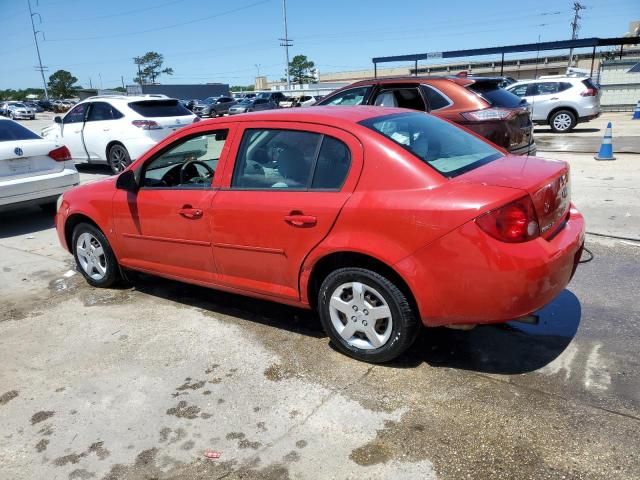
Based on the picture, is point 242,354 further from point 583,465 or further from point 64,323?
point 583,465

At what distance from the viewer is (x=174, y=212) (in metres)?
4.08

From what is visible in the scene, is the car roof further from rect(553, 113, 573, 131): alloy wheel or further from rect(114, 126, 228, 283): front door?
rect(553, 113, 573, 131): alloy wheel

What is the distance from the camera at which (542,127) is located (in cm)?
1872

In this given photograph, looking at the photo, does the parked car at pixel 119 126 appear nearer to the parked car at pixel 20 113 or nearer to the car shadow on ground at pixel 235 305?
the car shadow on ground at pixel 235 305

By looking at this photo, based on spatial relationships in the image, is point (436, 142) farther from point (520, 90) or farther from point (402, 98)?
point (520, 90)

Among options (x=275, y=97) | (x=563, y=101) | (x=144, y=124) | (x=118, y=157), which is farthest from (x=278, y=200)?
(x=275, y=97)

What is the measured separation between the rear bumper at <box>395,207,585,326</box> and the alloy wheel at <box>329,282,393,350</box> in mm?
284

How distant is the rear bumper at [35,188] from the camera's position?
7125mm

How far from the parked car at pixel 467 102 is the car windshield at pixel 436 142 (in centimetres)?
339

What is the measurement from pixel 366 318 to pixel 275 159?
1.27 metres

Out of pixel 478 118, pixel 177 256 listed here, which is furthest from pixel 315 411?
pixel 478 118

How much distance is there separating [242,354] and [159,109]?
8733mm

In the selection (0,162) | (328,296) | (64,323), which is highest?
(0,162)

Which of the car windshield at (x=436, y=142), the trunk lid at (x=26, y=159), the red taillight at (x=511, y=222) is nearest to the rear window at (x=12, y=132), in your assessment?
the trunk lid at (x=26, y=159)
